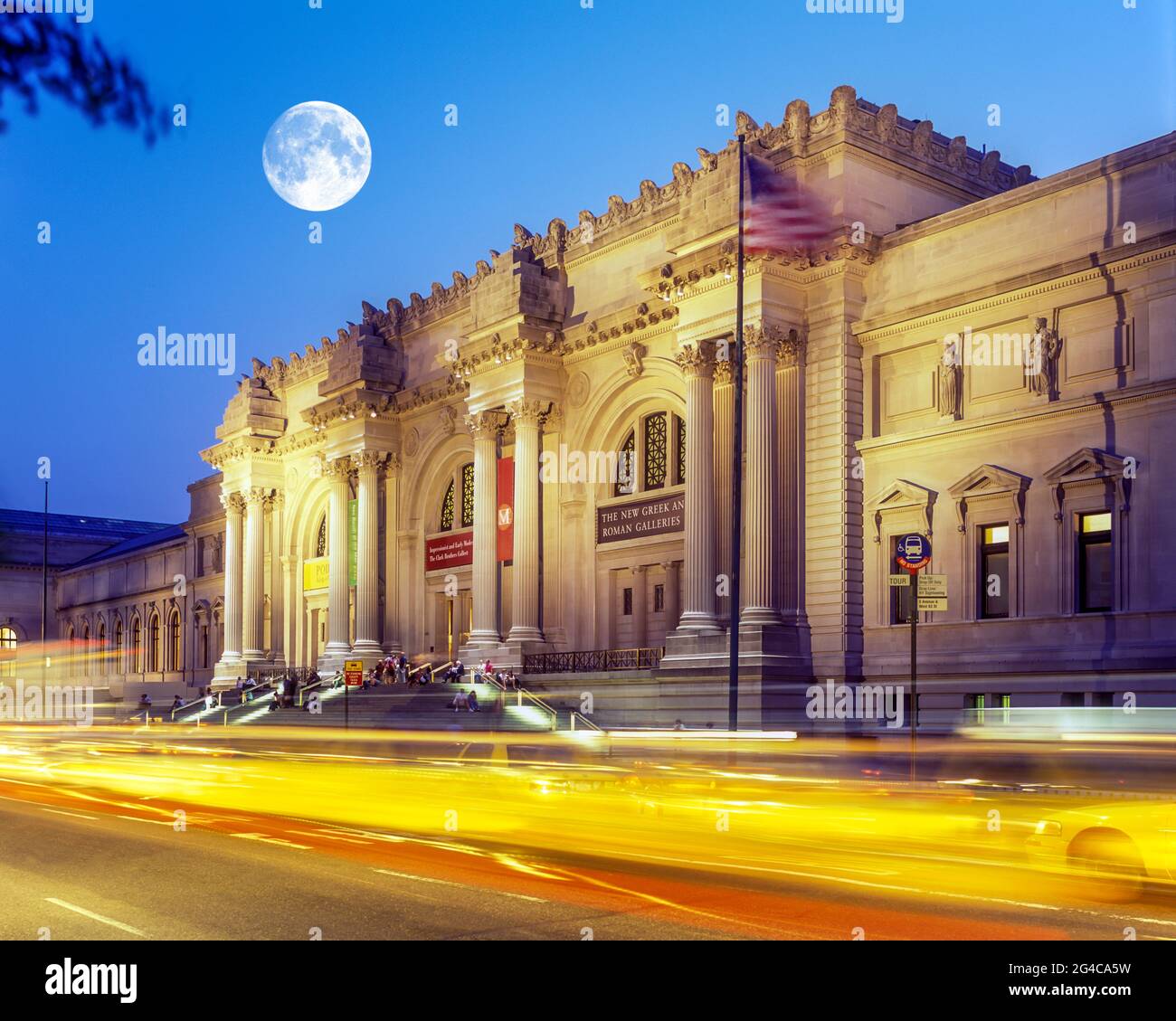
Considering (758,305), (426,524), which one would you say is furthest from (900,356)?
(426,524)

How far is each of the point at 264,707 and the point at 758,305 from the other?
2896 cm

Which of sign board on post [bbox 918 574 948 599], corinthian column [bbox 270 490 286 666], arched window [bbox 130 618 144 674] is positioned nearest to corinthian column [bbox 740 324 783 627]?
sign board on post [bbox 918 574 948 599]

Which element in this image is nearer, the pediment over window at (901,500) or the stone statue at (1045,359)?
the stone statue at (1045,359)

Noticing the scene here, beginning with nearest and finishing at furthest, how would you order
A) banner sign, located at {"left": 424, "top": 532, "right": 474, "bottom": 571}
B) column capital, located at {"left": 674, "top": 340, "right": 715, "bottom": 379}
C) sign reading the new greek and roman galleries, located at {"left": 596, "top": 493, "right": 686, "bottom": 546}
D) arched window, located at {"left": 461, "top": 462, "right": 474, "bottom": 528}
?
column capital, located at {"left": 674, "top": 340, "right": 715, "bottom": 379} < sign reading the new greek and roman galleries, located at {"left": 596, "top": 493, "right": 686, "bottom": 546} < banner sign, located at {"left": 424, "top": 532, "right": 474, "bottom": 571} < arched window, located at {"left": 461, "top": 462, "right": 474, "bottom": 528}

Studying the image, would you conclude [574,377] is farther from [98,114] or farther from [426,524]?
[98,114]

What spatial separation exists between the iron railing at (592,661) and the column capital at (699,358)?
8.09 m

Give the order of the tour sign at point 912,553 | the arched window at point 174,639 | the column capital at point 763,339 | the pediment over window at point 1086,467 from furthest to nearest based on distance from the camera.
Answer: the arched window at point 174,639 → the column capital at point 763,339 → the pediment over window at point 1086,467 → the tour sign at point 912,553

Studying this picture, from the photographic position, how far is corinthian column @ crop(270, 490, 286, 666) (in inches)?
2549

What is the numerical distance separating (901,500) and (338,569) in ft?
93.3

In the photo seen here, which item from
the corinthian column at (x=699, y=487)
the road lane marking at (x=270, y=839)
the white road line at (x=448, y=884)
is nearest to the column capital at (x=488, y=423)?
the corinthian column at (x=699, y=487)

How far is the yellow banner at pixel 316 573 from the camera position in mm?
61906

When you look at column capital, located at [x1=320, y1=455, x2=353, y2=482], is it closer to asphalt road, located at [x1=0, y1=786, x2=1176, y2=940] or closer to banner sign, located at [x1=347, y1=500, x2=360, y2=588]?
banner sign, located at [x1=347, y1=500, x2=360, y2=588]

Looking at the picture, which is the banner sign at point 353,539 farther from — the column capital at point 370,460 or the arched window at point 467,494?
the arched window at point 467,494

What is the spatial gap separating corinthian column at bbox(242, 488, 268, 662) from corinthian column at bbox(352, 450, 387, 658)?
9754mm
